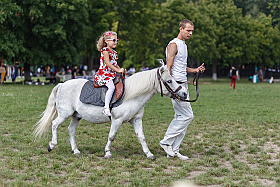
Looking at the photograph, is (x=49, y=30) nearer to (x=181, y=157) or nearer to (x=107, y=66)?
(x=107, y=66)

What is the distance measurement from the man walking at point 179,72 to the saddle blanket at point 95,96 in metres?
1.15

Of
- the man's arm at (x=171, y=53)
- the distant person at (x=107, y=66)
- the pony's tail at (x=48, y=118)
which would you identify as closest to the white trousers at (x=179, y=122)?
the man's arm at (x=171, y=53)

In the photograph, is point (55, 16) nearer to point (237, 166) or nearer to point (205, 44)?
point (205, 44)

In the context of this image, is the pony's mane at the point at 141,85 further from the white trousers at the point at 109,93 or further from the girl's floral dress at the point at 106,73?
the girl's floral dress at the point at 106,73

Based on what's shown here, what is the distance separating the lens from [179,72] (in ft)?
22.1

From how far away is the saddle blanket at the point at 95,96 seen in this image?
6754 mm

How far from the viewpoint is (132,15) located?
130 ft

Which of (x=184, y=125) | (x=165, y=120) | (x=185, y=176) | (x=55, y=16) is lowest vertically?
(x=165, y=120)

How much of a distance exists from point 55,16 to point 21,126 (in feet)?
71.6

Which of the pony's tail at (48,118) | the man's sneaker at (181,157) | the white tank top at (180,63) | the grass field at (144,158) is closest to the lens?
the grass field at (144,158)

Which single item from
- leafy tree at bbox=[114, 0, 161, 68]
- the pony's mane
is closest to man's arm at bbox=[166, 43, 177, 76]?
the pony's mane

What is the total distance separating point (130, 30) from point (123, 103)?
34233mm

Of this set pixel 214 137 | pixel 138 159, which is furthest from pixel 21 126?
pixel 214 137

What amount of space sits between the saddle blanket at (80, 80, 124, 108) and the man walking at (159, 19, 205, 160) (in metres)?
1.15
